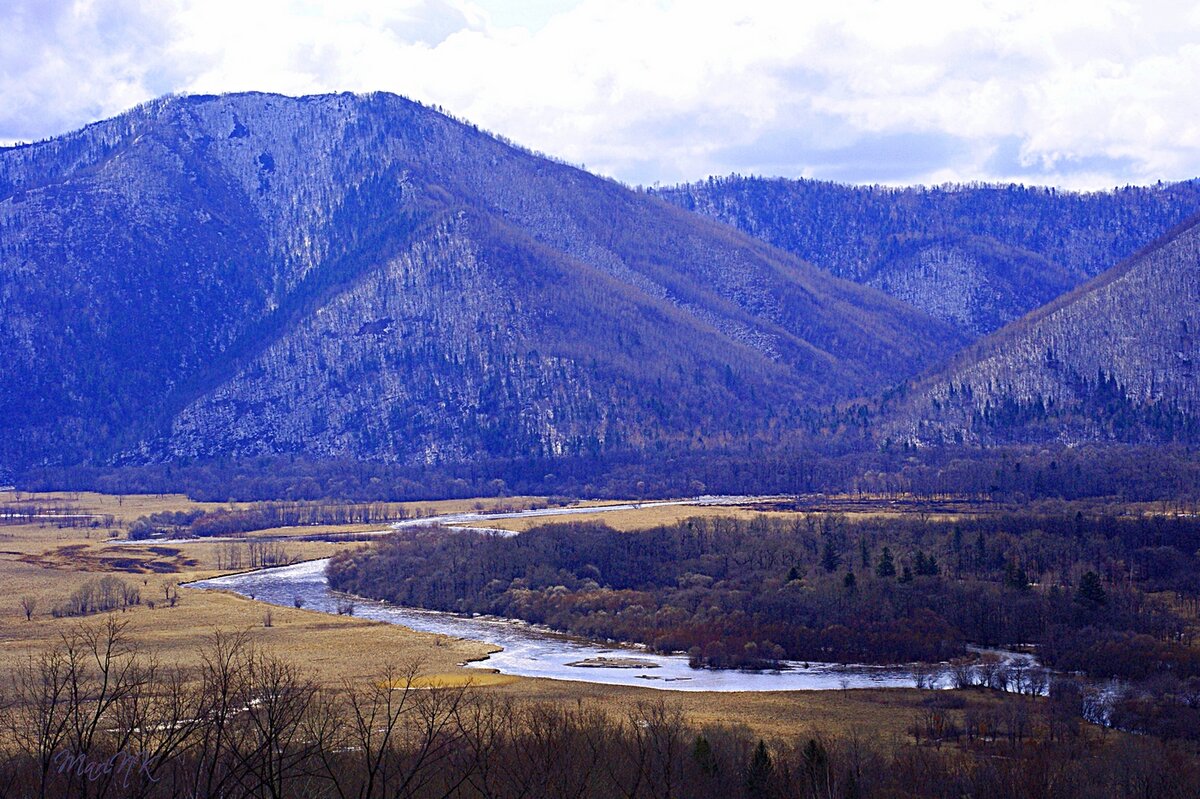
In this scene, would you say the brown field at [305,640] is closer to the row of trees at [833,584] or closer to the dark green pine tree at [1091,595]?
the row of trees at [833,584]

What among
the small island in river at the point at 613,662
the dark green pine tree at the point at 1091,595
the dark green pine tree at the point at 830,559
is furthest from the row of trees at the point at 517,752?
the dark green pine tree at the point at 830,559

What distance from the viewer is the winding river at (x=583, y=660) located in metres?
92.0

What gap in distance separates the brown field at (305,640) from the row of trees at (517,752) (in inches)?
159

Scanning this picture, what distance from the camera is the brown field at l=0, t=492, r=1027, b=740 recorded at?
80.2m

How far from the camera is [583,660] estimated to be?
10106 cm

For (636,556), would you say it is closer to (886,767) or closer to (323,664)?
(323,664)

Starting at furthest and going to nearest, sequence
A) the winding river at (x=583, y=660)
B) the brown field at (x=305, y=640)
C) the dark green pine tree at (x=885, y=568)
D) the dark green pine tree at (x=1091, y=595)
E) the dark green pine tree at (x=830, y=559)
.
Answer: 1. the dark green pine tree at (x=830, y=559)
2. the dark green pine tree at (x=885, y=568)
3. the dark green pine tree at (x=1091, y=595)
4. the winding river at (x=583, y=660)
5. the brown field at (x=305, y=640)

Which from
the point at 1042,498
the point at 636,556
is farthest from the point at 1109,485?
the point at 636,556

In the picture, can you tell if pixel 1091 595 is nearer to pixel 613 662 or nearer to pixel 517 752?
pixel 613 662

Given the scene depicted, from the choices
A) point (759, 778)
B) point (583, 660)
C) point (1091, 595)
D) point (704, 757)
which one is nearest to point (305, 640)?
point (583, 660)

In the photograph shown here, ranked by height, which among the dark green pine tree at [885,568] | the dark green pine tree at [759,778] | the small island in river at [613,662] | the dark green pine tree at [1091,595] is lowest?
the small island in river at [613,662]

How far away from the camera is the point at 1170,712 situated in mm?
78188

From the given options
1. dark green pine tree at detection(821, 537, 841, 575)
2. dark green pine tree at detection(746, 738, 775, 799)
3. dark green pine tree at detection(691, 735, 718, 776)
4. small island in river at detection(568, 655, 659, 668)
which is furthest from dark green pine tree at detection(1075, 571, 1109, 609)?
dark green pine tree at detection(746, 738, 775, 799)

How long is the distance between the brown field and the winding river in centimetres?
295
